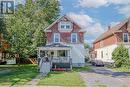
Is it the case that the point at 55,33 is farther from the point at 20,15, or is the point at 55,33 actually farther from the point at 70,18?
the point at 20,15

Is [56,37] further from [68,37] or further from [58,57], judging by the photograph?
[58,57]

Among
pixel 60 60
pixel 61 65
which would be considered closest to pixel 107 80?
pixel 61 65

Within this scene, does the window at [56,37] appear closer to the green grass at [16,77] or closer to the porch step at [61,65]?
the porch step at [61,65]

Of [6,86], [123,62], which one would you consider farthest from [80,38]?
[6,86]

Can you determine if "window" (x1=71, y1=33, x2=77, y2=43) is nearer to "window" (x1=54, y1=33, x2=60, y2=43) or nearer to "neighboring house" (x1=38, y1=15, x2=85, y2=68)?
"neighboring house" (x1=38, y1=15, x2=85, y2=68)

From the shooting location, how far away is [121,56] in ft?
162

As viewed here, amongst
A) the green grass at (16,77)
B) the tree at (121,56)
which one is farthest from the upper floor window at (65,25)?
the green grass at (16,77)

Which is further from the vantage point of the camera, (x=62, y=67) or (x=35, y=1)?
(x=35, y=1)

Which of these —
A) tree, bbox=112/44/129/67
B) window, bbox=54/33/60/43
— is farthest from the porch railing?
tree, bbox=112/44/129/67

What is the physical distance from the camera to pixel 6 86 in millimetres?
22172

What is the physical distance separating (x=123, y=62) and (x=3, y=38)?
20.3 metres

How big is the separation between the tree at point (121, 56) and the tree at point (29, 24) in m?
14.0

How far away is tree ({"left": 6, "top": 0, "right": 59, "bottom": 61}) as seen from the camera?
49.3 metres

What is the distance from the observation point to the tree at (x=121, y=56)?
48.6 meters
